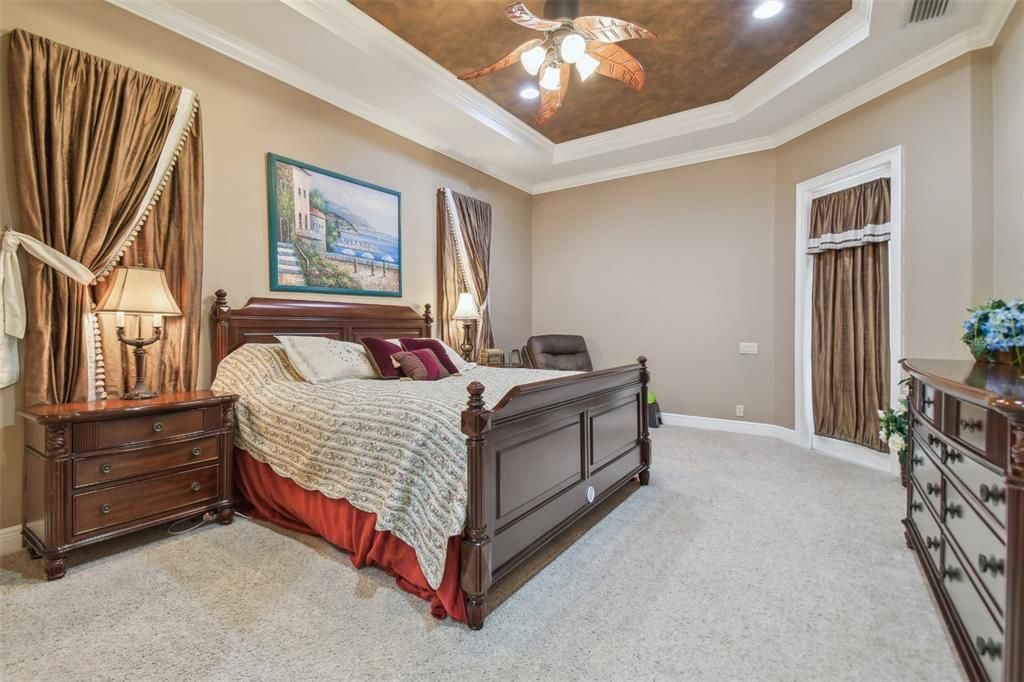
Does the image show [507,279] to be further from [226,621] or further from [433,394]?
[226,621]

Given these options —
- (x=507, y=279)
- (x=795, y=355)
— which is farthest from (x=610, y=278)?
(x=795, y=355)

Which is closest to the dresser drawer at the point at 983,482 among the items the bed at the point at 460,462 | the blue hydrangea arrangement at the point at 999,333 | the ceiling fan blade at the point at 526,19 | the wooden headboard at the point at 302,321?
the blue hydrangea arrangement at the point at 999,333

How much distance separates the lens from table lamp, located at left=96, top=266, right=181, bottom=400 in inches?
91.7

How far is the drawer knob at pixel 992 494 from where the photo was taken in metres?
1.18

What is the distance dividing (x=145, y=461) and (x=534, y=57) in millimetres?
3016

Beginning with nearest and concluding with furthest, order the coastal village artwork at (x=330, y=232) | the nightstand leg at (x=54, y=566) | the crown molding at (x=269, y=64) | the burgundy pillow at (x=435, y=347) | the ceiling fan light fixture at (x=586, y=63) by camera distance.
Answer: the nightstand leg at (x=54, y=566) → the ceiling fan light fixture at (x=586, y=63) → the crown molding at (x=269, y=64) → the coastal village artwork at (x=330, y=232) → the burgundy pillow at (x=435, y=347)

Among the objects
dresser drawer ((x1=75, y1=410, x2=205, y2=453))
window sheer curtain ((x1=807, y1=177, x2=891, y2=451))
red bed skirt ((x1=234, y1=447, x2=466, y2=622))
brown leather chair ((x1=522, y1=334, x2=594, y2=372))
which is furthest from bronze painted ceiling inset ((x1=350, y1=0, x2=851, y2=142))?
red bed skirt ((x1=234, y1=447, x2=466, y2=622))

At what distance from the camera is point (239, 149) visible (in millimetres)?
3098

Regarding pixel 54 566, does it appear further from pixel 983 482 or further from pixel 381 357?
pixel 983 482

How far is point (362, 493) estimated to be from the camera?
2.05 m

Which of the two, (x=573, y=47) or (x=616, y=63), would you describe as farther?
(x=616, y=63)

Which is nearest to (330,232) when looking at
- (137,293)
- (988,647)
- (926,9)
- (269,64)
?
(269,64)

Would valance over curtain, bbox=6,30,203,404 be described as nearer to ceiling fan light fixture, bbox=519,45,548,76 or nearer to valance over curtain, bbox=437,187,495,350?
ceiling fan light fixture, bbox=519,45,548,76

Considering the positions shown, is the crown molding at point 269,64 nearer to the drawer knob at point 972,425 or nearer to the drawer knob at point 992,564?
the drawer knob at point 972,425
